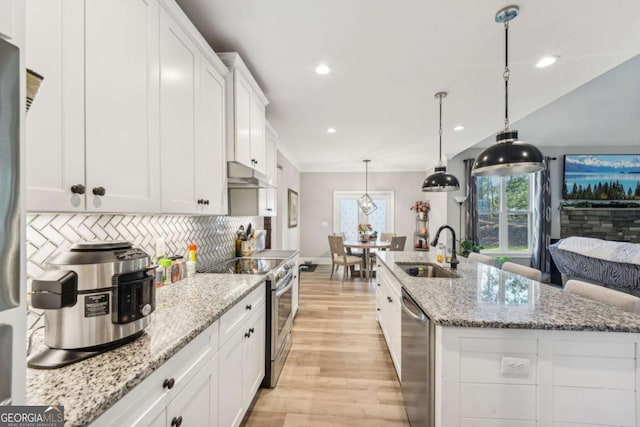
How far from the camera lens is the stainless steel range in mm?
2082

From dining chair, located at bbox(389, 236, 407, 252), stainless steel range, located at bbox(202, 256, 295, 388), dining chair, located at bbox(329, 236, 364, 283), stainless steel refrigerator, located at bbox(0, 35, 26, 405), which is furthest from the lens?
dining chair, located at bbox(329, 236, 364, 283)

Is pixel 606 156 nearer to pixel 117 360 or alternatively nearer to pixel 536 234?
pixel 536 234

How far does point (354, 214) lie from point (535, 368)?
609 centimetres

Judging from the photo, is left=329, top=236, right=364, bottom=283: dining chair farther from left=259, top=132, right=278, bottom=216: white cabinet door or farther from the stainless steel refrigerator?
the stainless steel refrigerator

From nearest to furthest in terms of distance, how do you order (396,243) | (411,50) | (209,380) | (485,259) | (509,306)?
(209,380)
(509,306)
(411,50)
(485,259)
(396,243)

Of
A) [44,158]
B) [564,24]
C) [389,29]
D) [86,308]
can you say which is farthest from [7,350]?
[564,24]

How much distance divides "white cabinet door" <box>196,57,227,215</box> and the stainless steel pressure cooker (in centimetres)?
88

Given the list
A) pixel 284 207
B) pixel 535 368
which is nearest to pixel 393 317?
pixel 535 368

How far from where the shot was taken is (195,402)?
1.13 metres

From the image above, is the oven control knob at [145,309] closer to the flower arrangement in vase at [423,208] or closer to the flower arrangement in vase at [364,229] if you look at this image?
the flower arrangement in vase at [364,229]

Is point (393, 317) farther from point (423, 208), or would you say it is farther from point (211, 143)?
point (423, 208)

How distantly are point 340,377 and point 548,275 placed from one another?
5.47 metres

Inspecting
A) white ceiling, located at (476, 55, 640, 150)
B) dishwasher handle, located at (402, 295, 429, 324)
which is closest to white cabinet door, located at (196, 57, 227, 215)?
dishwasher handle, located at (402, 295, 429, 324)

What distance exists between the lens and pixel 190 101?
5.34 ft
